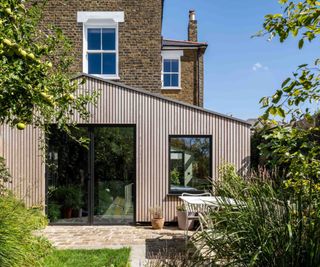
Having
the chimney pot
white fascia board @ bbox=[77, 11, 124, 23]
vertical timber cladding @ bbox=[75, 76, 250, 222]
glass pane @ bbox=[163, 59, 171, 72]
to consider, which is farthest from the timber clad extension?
the chimney pot

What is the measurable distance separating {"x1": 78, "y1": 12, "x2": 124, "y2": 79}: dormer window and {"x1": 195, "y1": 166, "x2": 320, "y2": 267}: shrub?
35.5 ft

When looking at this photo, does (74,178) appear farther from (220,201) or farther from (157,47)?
(220,201)

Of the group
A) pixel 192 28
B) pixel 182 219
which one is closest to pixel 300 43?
pixel 182 219

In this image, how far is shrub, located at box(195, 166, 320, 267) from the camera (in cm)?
289

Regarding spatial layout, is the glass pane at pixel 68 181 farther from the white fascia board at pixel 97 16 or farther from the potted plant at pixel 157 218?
the white fascia board at pixel 97 16

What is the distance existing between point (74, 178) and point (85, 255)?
157 inches

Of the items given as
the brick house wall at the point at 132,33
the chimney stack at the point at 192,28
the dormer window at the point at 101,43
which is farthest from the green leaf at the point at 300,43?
the chimney stack at the point at 192,28

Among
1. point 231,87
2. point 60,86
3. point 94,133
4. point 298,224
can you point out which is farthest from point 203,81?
point 298,224

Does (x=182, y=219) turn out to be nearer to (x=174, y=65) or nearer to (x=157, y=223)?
(x=157, y=223)

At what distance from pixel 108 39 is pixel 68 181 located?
531 cm

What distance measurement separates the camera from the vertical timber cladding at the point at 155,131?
11.1 metres

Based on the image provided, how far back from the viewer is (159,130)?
1118 cm

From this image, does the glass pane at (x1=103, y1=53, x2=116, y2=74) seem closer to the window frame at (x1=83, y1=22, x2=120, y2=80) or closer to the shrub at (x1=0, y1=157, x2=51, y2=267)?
the window frame at (x1=83, y1=22, x2=120, y2=80)

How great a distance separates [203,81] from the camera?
18234mm
